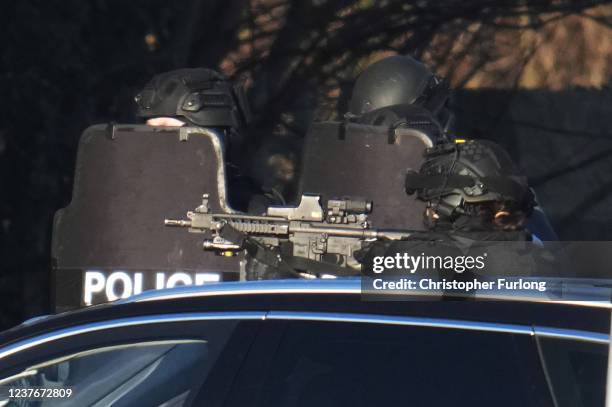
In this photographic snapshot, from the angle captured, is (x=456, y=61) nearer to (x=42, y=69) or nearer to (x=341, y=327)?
(x=42, y=69)

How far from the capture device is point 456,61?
9023 millimetres

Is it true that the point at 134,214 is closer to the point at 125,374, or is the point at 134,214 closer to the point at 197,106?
the point at 197,106

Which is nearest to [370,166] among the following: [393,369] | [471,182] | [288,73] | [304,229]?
[304,229]

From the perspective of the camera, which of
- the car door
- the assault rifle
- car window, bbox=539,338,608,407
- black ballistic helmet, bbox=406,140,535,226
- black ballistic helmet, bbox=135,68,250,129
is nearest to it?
car window, bbox=539,338,608,407

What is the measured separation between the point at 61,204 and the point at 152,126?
245 centimetres

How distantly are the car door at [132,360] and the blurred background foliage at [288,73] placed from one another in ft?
12.2

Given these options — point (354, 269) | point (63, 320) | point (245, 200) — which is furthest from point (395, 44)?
point (63, 320)

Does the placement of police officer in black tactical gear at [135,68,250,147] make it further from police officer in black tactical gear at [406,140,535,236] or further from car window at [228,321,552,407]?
car window at [228,321,552,407]

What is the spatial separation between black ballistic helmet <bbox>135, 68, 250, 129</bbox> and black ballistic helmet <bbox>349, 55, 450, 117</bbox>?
0.70 metres

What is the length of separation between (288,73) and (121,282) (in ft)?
12.9

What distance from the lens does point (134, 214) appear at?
4.55 meters

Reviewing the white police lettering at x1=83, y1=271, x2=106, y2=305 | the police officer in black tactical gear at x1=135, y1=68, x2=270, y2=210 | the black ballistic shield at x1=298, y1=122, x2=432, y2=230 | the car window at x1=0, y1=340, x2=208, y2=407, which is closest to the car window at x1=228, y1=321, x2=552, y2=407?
the car window at x1=0, y1=340, x2=208, y2=407

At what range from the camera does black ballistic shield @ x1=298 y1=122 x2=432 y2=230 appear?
445 cm

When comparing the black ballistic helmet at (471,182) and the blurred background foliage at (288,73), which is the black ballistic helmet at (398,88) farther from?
the blurred background foliage at (288,73)
